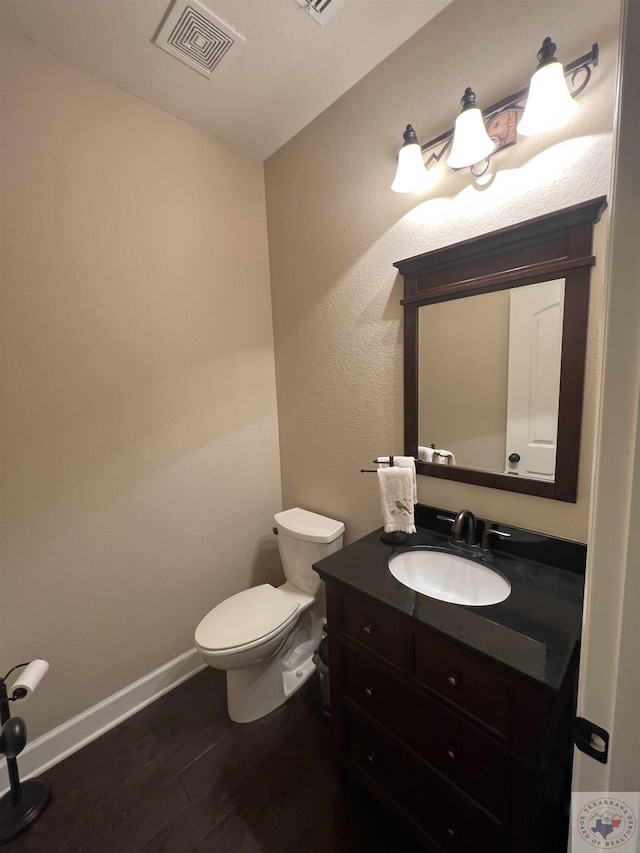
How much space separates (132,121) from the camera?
57.5 inches

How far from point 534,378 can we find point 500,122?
0.82 metres

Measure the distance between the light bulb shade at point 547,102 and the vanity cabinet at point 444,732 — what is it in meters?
1.44

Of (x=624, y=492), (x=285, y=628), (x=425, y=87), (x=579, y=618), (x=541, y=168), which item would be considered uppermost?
(x=425, y=87)

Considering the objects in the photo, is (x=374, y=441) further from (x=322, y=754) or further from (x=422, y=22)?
(x=422, y=22)

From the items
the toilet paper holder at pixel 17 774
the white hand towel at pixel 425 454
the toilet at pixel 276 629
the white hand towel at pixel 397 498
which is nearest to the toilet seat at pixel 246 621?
the toilet at pixel 276 629

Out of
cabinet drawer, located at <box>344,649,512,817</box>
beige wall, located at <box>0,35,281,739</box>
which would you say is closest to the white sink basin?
cabinet drawer, located at <box>344,649,512,817</box>

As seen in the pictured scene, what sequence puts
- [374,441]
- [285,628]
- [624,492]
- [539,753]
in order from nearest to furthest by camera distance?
[624,492] < [539,753] < [285,628] < [374,441]

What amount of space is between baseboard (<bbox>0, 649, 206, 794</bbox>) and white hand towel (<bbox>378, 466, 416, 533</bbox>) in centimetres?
137

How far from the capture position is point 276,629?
145 cm

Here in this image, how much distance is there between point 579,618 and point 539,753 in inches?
13.1

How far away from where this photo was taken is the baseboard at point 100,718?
53.0 inches

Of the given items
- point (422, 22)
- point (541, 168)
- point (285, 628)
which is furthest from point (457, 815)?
point (422, 22)

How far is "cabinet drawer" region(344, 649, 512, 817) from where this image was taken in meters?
0.83

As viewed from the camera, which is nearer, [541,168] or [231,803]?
[541,168]
